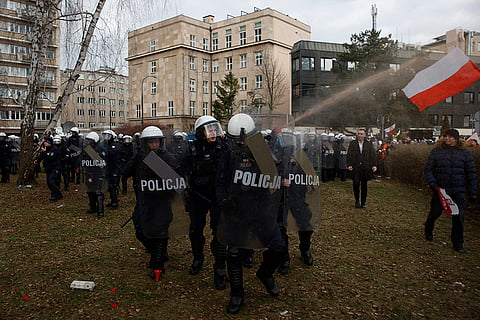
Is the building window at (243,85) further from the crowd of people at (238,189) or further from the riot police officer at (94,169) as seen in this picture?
the crowd of people at (238,189)

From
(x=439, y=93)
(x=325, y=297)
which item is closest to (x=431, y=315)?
(x=325, y=297)

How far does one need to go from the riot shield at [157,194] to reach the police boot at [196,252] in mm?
458

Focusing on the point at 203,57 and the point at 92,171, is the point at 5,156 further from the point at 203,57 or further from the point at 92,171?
the point at 203,57

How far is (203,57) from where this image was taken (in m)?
59.3

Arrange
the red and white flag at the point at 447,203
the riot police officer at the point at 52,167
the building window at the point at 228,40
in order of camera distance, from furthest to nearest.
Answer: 1. the building window at the point at 228,40
2. the riot police officer at the point at 52,167
3. the red and white flag at the point at 447,203

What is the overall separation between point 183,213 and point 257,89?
49.1 meters

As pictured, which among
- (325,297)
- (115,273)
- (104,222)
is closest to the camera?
(325,297)

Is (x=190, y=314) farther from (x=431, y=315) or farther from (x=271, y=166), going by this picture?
(x=431, y=315)

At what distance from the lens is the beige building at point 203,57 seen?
54.2m

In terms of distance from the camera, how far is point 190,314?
402 centimetres

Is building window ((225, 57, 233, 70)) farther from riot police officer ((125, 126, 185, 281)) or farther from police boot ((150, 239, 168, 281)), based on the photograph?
police boot ((150, 239, 168, 281))

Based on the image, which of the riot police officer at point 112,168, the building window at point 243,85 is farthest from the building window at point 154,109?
the riot police officer at point 112,168

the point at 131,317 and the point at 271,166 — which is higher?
the point at 271,166

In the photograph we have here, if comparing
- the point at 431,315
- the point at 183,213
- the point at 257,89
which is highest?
the point at 257,89
